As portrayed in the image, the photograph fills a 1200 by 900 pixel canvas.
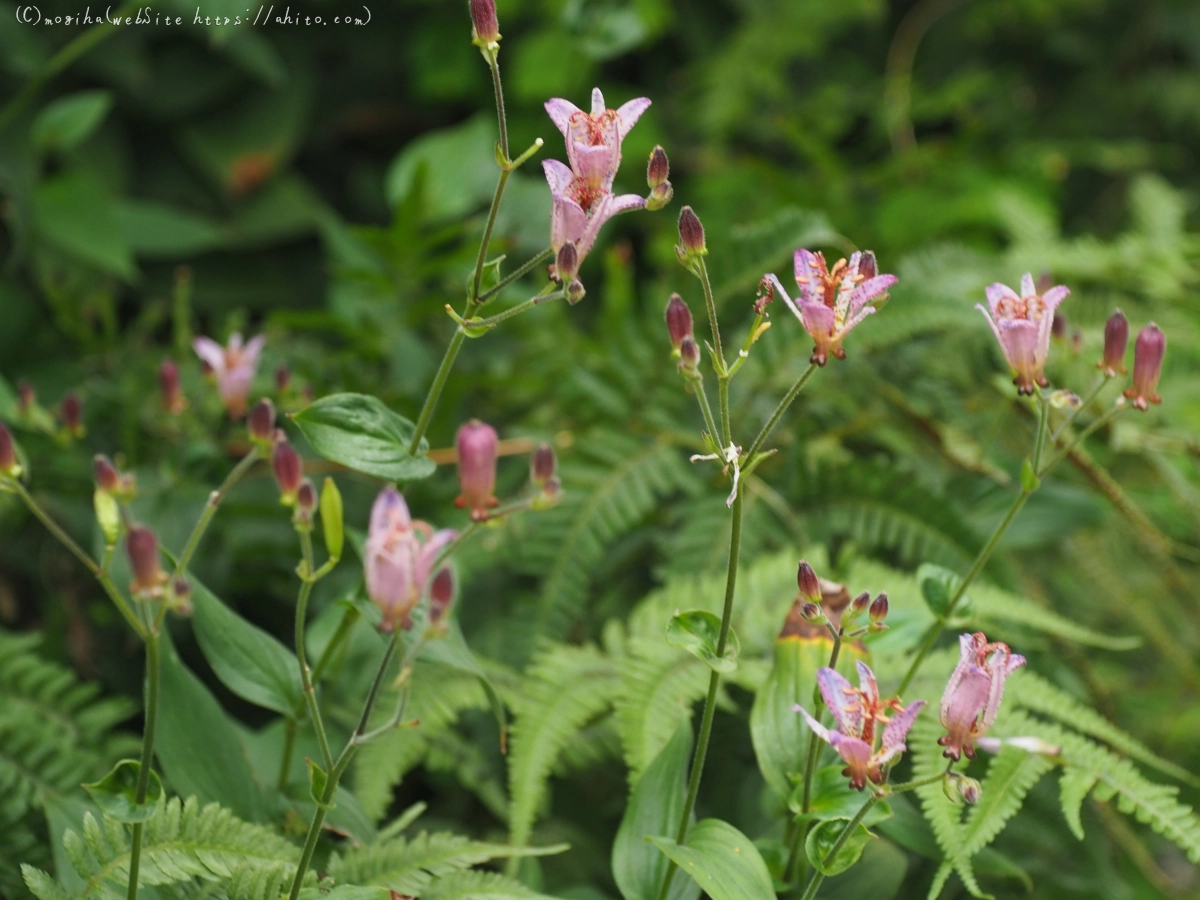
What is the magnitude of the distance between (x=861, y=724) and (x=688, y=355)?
0.23 metres

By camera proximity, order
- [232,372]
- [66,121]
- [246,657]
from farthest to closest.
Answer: [66,121]
[232,372]
[246,657]

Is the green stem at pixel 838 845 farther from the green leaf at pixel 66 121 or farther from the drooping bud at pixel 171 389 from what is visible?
the green leaf at pixel 66 121

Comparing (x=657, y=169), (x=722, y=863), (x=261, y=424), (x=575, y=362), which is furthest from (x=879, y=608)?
(x=575, y=362)

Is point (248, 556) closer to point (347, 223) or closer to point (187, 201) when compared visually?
point (187, 201)

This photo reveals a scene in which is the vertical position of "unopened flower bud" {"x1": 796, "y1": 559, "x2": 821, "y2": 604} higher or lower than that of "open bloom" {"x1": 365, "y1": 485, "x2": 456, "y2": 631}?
lower

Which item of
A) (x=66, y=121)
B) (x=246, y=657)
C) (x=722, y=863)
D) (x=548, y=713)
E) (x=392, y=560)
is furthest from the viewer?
(x=66, y=121)

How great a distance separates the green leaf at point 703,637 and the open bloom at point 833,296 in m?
0.17

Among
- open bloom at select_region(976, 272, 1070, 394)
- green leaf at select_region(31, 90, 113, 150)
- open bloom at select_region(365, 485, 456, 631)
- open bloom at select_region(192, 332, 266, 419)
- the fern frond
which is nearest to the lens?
open bloom at select_region(365, 485, 456, 631)

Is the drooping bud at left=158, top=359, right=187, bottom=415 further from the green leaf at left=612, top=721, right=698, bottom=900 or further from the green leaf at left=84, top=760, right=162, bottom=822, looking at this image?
the green leaf at left=612, top=721, right=698, bottom=900

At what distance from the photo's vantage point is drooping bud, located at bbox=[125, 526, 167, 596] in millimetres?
557

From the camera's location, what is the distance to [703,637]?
65cm

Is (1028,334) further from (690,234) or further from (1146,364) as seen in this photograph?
(690,234)

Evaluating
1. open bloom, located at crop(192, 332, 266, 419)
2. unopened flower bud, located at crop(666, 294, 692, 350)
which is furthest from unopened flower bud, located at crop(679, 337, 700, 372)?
open bloom, located at crop(192, 332, 266, 419)

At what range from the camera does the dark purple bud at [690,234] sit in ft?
1.97
